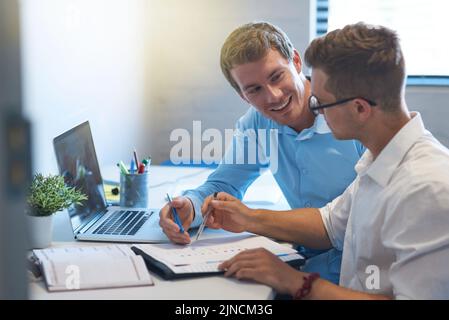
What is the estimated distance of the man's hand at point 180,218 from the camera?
4.85ft

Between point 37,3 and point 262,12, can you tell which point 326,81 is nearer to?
point 37,3

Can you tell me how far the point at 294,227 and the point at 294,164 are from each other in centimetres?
27

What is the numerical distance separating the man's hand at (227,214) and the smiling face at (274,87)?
0.84 feet

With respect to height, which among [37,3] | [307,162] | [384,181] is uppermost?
[37,3]

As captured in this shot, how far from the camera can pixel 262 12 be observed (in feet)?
8.95

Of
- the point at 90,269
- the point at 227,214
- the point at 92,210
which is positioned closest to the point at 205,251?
the point at 227,214

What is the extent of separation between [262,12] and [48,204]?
1575mm

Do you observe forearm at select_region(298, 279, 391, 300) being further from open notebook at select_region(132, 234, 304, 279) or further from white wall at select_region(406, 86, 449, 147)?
white wall at select_region(406, 86, 449, 147)

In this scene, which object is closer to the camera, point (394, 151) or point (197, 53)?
point (394, 151)

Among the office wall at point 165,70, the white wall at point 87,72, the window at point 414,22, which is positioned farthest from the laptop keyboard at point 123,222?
the window at point 414,22

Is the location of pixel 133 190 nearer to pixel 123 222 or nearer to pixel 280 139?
pixel 123 222

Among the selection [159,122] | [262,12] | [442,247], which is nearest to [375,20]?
[262,12]

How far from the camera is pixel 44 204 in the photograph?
1.41 m

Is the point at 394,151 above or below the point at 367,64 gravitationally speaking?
below
